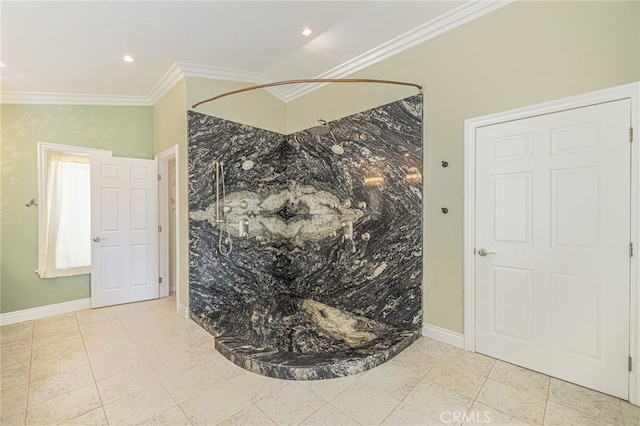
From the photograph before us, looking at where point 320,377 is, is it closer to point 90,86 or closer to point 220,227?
point 220,227

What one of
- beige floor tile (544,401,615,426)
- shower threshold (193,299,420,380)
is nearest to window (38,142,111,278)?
shower threshold (193,299,420,380)

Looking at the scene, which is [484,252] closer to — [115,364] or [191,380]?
[191,380]

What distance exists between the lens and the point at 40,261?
11.3 feet

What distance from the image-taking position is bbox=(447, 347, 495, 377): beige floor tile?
2191 mm

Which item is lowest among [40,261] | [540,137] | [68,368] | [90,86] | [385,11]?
[68,368]

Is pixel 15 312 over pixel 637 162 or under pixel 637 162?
under

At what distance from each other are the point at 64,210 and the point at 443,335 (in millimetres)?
4908

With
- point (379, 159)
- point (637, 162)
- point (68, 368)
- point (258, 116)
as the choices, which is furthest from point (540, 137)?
point (68, 368)

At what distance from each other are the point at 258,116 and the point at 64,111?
2.51m

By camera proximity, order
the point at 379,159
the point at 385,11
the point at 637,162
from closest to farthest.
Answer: the point at 637,162
the point at 385,11
the point at 379,159

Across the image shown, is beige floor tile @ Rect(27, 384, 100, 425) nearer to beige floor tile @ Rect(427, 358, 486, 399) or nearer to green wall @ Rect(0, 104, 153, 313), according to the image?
green wall @ Rect(0, 104, 153, 313)

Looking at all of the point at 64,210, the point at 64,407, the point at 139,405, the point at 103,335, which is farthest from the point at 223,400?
the point at 64,210

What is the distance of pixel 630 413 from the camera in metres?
1.71

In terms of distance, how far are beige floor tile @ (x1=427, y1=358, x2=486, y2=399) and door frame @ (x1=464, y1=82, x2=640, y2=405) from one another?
38cm
